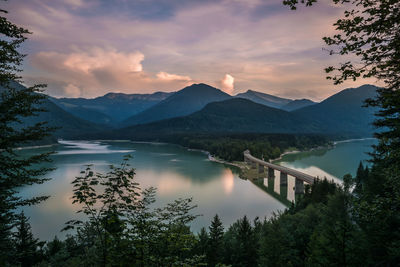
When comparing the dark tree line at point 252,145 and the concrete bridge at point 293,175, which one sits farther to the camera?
the dark tree line at point 252,145

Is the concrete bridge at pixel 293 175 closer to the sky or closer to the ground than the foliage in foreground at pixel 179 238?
closer to the ground

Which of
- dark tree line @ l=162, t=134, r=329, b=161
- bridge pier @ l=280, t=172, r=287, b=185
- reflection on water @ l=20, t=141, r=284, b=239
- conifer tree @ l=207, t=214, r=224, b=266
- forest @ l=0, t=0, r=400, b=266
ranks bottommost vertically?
reflection on water @ l=20, t=141, r=284, b=239

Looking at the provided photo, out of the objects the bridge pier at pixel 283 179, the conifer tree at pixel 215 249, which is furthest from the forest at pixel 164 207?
the bridge pier at pixel 283 179

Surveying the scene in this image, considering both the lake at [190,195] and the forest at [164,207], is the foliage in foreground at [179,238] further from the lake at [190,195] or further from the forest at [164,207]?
the lake at [190,195]

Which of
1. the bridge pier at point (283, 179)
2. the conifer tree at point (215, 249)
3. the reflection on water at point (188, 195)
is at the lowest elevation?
the reflection on water at point (188, 195)

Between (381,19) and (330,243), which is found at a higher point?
(381,19)

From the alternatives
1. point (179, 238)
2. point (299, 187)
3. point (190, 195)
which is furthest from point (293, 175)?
point (179, 238)

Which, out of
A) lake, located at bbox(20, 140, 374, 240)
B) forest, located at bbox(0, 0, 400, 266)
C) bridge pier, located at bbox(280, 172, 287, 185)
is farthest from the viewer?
bridge pier, located at bbox(280, 172, 287, 185)

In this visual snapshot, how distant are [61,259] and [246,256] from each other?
1622 centimetres

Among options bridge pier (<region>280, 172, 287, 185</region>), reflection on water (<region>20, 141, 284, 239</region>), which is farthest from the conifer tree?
bridge pier (<region>280, 172, 287, 185</region>)

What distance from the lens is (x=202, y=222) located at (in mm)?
36906

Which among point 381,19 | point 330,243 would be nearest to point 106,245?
point 381,19

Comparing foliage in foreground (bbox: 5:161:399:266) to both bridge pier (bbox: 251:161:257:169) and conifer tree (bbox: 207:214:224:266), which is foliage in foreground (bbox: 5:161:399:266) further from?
bridge pier (bbox: 251:161:257:169)

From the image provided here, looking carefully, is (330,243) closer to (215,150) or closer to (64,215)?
(64,215)
